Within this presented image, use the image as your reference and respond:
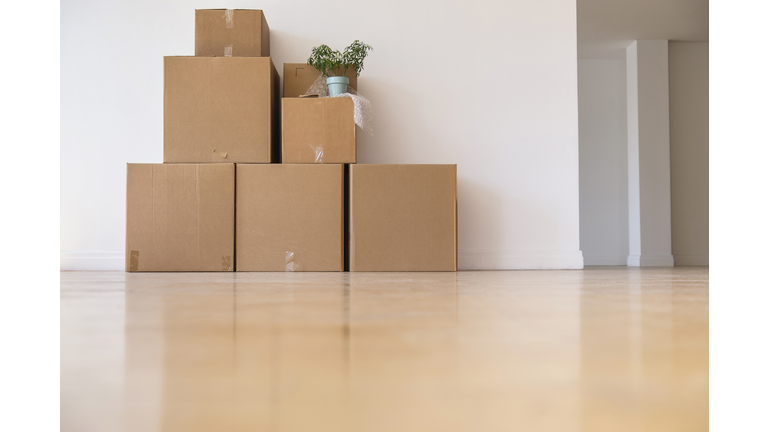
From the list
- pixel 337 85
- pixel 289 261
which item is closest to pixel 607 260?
pixel 337 85

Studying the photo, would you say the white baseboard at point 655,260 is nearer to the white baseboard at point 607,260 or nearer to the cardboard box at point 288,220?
the white baseboard at point 607,260

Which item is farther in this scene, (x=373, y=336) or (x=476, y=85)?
(x=476, y=85)

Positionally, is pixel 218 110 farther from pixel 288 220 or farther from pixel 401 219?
pixel 401 219

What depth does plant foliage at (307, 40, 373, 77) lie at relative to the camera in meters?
2.75

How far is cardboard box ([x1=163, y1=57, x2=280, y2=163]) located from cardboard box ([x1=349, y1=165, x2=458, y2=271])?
1.79ft

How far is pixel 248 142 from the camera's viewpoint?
2.59 m

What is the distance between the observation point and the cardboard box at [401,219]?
249 centimetres

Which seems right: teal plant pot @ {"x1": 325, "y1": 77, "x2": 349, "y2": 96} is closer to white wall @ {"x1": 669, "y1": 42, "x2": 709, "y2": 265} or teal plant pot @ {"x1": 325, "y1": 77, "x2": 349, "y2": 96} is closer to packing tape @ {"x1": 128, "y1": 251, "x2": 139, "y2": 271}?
packing tape @ {"x1": 128, "y1": 251, "x2": 139, "y2": 271}

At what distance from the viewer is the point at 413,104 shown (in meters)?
3.03

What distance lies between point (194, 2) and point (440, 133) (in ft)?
5.51

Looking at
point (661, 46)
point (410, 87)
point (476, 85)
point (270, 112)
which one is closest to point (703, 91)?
point (661, 46)

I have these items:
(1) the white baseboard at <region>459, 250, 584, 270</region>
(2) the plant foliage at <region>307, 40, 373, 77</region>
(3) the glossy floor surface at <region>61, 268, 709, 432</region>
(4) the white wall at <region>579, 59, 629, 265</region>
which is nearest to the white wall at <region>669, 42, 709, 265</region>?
(4) the white wall at <region>579, 59, 629, 265</region>

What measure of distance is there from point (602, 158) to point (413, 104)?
315 cm

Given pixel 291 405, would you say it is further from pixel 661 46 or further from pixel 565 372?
pixel 661 46
